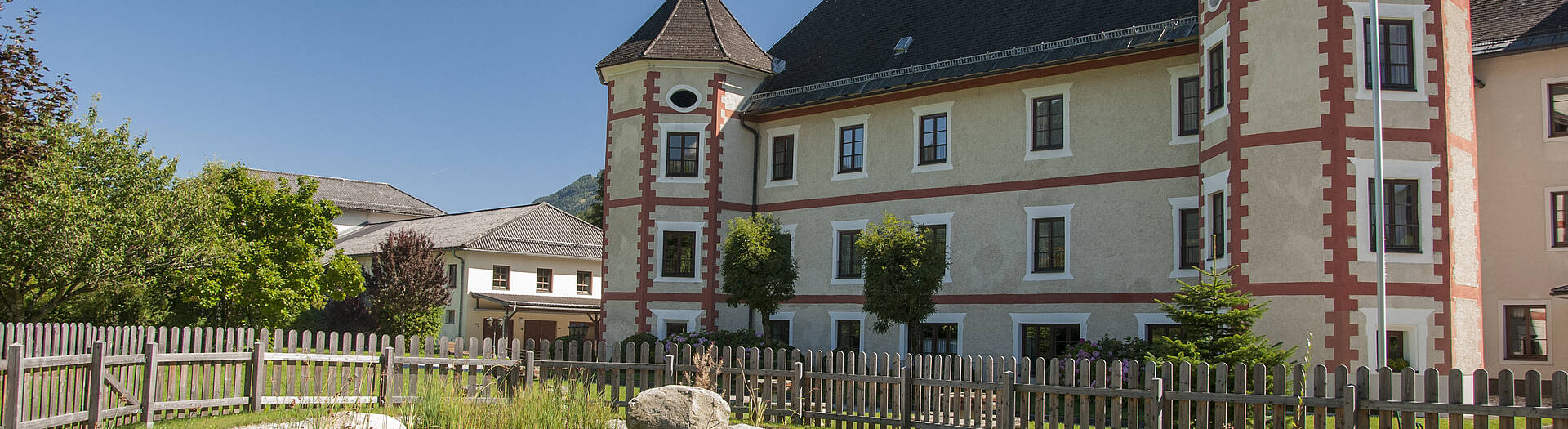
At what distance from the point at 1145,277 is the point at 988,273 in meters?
3.53

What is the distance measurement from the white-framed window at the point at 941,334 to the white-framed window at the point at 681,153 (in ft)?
20.4

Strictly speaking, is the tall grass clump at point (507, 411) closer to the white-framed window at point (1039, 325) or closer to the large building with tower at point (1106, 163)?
the large building with tower at point (1106, 163)

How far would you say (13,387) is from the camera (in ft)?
39.6

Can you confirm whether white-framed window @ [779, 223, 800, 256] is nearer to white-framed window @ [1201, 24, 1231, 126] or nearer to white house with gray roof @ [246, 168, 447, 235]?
white-framed window @ [1201, 24, 1231, 126]

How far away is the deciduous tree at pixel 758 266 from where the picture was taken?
25234mm

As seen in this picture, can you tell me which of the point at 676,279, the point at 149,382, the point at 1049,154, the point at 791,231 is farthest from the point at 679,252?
the point at 149,382

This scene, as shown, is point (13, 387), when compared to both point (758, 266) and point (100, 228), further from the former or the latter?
point (100, 228)

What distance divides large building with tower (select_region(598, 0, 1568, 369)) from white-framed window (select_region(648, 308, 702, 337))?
0.20ft

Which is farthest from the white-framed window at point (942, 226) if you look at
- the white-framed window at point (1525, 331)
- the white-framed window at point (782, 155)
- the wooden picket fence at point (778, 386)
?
the white-framed window at point (1525, 331)

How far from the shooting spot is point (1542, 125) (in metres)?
21.6

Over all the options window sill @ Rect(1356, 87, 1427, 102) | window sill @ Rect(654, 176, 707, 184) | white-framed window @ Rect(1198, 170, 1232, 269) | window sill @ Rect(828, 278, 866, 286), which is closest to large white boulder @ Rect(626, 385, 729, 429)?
white-framed window @ Rect(1198, 170, 1232, 269)

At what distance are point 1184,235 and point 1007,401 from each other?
9.79 m

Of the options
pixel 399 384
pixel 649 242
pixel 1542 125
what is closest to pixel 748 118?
pixel 649 242

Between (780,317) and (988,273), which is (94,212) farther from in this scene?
(988,273)
